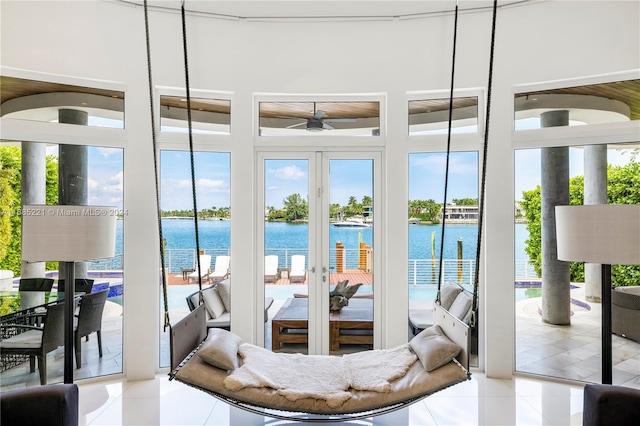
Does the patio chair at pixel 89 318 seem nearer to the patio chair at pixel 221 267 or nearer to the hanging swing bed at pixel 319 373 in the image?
the patio chair at pixel 221 267

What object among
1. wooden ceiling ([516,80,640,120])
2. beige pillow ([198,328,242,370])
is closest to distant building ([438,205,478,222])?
wooden ceiling ([516,80,640,120])

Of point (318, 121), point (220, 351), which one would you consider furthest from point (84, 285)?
point (318, 121)

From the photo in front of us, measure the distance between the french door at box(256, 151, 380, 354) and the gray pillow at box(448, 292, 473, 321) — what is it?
80 cm

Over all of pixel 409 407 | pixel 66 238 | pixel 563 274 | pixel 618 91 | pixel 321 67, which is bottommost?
pixel 409 407

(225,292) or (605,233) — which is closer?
(605,233)

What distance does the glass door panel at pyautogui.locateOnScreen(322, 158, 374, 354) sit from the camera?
4051mm

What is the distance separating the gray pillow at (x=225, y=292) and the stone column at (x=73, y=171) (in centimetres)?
125

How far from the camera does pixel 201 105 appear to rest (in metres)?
4.00

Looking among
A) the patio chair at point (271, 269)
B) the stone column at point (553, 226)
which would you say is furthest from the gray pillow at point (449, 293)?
the patio chair at point (271, 269)

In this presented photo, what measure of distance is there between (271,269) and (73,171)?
2094mm

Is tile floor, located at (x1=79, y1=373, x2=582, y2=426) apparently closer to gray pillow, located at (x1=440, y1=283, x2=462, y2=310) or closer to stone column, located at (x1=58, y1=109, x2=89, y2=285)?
gray pillow, located at (x1=440, y1=283, x2=462, y2=310)

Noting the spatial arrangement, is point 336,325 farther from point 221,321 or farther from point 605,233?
point 605,233

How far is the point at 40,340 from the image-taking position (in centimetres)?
322

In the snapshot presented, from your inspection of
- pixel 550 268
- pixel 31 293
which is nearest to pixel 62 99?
pixel 31 293
